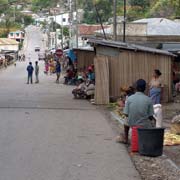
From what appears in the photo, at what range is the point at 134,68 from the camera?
25.5 metres

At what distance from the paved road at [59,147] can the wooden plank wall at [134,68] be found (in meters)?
2.64

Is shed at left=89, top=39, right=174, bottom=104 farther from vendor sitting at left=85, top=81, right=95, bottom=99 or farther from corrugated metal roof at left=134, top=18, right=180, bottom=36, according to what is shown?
corrugated metal roof at left=134, top=18, right=180, bottom=36

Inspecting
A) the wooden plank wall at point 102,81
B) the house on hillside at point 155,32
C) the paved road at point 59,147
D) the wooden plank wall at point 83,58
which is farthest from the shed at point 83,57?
the paved road at point 59,147

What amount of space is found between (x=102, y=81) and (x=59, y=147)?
1219 cm

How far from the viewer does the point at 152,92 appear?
2084cm

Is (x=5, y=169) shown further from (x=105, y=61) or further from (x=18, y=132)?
(x=105, y=61)

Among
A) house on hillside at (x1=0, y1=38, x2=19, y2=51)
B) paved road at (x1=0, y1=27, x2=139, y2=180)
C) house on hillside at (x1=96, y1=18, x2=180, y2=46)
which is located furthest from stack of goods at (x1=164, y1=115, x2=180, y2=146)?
house on hillside at (x1=0, y1=38, x2=19, y2=51)

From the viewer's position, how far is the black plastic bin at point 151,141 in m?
12.2

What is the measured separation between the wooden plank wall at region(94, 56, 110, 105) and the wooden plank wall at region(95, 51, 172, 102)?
390mm

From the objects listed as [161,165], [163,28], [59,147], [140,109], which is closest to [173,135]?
[140,109]

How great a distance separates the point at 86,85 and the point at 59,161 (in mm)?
17068

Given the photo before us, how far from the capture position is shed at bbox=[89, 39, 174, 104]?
25.1 m

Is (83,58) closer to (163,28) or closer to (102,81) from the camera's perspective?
(163,28)

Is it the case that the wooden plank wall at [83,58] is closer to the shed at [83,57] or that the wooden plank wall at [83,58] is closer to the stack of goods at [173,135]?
the shed at [83,57]
